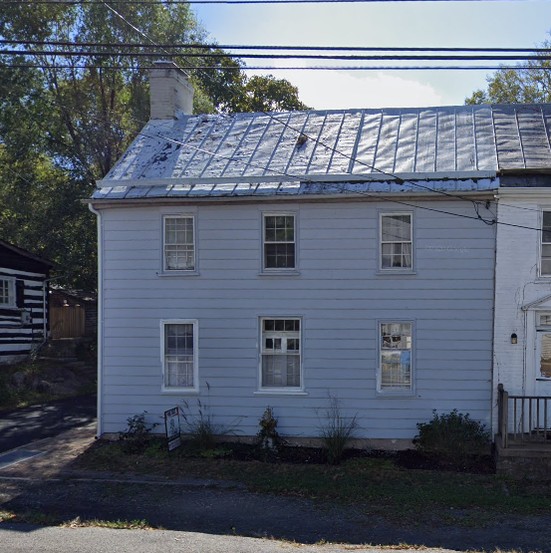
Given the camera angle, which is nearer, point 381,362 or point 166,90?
point 381,362

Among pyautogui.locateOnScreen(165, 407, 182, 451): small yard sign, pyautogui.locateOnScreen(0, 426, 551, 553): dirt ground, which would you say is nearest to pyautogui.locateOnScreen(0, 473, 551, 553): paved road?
pyautogui.locateOnScreen(0, 426, 551, 553): dirt ground

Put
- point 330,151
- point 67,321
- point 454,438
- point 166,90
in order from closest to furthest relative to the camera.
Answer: point 454,438
point 330,151
point 166,90
point 67,321

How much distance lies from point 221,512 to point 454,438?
17.8 ft

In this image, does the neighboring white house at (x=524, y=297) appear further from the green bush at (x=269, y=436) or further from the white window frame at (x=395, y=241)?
the green bush at (x=269, y=436)

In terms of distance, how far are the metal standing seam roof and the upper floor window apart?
1.07m

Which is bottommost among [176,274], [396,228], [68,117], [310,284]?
[310,284]

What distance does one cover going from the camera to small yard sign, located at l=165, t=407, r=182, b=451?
1476cm

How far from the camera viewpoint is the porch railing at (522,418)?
13.6 metres

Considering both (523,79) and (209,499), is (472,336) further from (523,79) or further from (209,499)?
(523,79)

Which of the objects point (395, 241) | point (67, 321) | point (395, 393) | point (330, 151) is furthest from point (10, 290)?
point (395, 393)

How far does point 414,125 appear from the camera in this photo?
17609 mm

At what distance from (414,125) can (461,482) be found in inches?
349

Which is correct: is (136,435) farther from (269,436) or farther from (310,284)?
(310,284)

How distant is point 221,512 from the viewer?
36.2 ft
